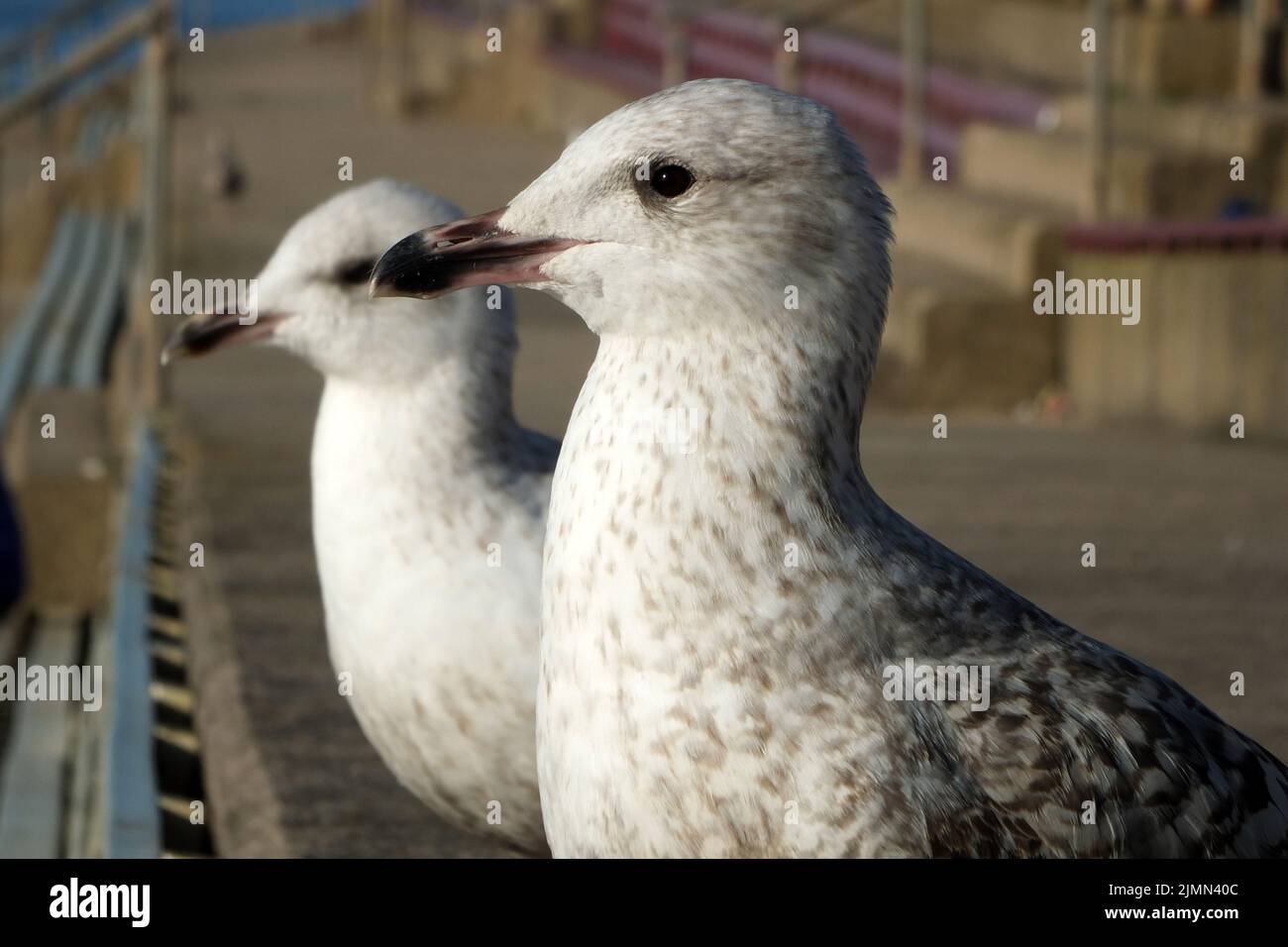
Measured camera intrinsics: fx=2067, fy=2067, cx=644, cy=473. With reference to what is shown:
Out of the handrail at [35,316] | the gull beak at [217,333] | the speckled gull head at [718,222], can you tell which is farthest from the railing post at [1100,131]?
the speckled gull head at [718,222]

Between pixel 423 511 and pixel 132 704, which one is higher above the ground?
pixel 423 511

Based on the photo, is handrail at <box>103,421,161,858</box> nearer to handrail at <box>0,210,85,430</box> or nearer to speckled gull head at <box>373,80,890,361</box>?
speckled gull head at <box>373,80,890,361</box>

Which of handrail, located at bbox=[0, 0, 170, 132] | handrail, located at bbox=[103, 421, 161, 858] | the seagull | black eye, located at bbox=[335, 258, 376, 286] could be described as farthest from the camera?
handrail, located at bbox=[0, 0, 170, 132]

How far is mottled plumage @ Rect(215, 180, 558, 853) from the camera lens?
3508mm

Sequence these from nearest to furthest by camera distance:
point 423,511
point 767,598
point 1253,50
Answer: point 767,598 < point 423,511 < point 1253,50

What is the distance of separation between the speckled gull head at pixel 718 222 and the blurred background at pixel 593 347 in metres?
1.69

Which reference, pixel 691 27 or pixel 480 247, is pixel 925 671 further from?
pixel 691 27

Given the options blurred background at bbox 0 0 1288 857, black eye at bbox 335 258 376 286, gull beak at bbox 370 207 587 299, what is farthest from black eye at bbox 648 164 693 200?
blurred background at bbox 0 0 1288 857

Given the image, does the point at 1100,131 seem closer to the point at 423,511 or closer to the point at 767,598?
the point at 423,511

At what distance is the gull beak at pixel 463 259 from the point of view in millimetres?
2768

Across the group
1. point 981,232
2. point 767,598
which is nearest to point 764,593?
point 767,598

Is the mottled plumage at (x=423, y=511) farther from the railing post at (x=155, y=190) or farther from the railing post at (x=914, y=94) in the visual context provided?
the railing post at (x=914, y=94)

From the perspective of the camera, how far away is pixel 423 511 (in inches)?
146

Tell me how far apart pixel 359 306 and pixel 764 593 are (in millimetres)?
1588
